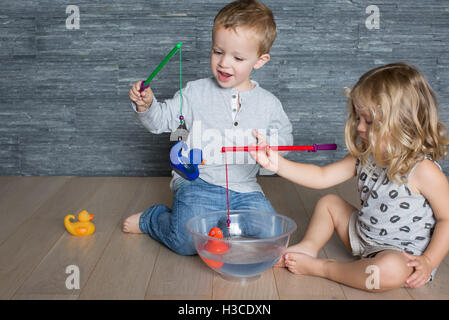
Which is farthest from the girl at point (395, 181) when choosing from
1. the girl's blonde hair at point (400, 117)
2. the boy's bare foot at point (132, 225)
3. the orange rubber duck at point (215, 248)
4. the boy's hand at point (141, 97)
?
the boy's bare foot at point (132, 225)

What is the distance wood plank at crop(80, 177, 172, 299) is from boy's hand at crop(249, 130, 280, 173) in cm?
34

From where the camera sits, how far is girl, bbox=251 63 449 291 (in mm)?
1017

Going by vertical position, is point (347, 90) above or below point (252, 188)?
above

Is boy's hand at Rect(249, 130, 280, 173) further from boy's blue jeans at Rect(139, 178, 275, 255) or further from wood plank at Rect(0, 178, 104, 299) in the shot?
wood plank at Rect(0, 178, 104, 299)

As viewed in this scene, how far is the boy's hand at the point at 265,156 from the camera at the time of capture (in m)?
1.07

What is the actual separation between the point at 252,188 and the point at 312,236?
0.75 ft

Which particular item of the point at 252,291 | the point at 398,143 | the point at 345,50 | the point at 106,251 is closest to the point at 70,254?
the point at 106,251

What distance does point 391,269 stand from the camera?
3.25 ft

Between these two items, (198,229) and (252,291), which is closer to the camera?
(252,291)

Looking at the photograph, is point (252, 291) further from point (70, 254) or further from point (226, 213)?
point (70, 254)

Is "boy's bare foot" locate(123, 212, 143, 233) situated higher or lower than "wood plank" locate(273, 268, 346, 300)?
lower

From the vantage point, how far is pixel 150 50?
5.94ft

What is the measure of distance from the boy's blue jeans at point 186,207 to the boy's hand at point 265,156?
0.23 m

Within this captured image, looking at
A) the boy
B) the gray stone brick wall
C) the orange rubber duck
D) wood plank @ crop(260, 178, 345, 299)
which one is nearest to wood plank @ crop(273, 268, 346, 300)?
wood plank @ crop(260, 178, 345, 299)
